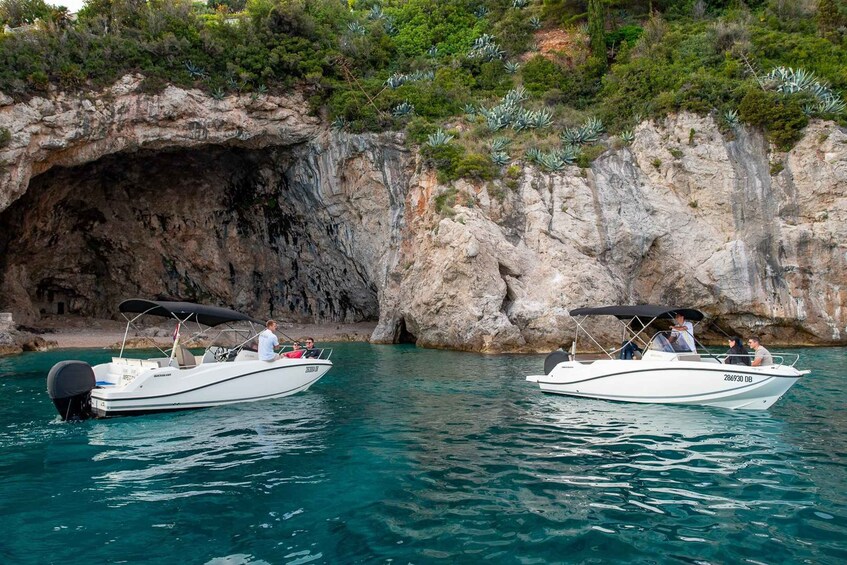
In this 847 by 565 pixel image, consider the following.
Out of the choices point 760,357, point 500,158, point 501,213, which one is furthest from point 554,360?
point 500,158

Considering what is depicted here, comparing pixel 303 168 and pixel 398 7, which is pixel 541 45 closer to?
pixel 398 7

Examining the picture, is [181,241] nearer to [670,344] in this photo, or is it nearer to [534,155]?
[534,155]

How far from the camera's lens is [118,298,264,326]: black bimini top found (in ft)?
42.7

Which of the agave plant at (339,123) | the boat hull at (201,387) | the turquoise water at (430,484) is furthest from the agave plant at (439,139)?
the turquoise water at (430,484)

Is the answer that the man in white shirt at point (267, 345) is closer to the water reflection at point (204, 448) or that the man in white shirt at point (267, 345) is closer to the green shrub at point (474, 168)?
the water reflection at point (204, 448)

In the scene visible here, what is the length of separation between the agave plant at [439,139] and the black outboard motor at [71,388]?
66.5 ft

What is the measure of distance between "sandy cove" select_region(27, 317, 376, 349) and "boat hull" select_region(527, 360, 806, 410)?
56.4 ft

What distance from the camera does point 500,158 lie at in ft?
90.2

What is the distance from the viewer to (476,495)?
6.54 m

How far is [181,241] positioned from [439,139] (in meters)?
19.6

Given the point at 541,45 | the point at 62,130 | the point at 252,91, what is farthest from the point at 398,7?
the point at 62,130

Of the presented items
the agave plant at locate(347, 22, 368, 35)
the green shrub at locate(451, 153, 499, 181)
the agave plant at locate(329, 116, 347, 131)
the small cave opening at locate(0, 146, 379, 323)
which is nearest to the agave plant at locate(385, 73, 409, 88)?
the agave plant at locate(329, 116, 347, 131)

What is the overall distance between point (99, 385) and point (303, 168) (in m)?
21.5

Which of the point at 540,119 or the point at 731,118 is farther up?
the point at 540,119
